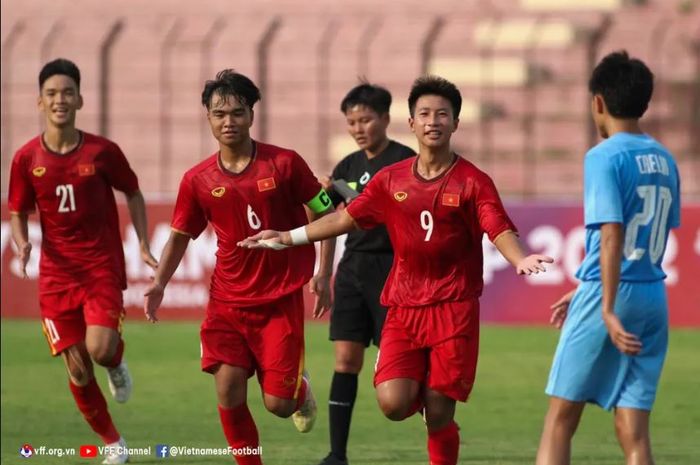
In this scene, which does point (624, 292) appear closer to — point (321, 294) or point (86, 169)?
point (321, 294)

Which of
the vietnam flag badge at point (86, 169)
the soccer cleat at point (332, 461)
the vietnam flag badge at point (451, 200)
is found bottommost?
the soccer cleat at point (332, 461)

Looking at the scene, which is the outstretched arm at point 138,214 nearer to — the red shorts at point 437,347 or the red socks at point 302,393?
the red socks at point 302,393

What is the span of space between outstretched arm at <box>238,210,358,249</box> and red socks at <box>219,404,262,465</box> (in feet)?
3.64

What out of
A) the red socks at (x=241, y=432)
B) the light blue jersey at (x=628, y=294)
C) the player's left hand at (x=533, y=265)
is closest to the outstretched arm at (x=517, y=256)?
the player's left hand at (x=533, y=265)

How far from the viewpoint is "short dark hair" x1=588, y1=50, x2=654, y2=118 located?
6.76 m

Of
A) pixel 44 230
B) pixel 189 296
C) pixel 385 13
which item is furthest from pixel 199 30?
pixel 44 230

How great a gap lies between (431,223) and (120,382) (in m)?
3.55

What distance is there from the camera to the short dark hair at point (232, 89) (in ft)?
28.5

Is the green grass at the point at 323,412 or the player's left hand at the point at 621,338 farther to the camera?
the green grass at the point at 323,412

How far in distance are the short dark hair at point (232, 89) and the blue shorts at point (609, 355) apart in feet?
8.87

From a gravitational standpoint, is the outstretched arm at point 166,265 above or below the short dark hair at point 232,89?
below

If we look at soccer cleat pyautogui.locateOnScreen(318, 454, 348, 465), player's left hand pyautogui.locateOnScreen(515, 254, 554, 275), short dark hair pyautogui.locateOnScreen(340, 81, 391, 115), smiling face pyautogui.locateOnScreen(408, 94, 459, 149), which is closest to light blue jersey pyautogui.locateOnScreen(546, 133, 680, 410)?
player's left hand pyautogui.locateOnScreen(515, 254, 554, 275)

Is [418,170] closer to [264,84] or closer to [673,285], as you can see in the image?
[673,285]

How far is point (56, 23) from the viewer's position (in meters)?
29.4
